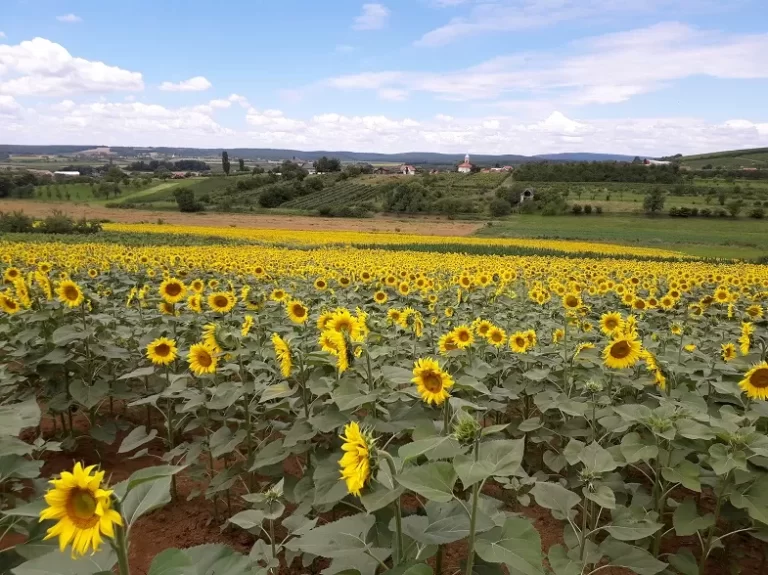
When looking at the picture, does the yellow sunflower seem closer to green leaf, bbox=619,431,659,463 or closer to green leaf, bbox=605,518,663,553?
green leaf, bbox=619,431,659,463

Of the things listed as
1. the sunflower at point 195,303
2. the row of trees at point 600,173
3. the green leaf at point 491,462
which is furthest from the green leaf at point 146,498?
the row of trees at point 600,173

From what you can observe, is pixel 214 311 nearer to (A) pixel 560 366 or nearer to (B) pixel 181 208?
(A) pixel 560 366

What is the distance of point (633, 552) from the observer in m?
2.50

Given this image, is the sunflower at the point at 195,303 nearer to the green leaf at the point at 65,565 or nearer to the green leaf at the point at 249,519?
the green leaf at the point at 249,519

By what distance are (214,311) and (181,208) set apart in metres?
74.5

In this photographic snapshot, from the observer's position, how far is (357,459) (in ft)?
6.17

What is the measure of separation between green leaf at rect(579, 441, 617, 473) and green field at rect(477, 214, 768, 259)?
126ft

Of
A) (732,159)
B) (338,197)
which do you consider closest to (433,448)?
(338,197)

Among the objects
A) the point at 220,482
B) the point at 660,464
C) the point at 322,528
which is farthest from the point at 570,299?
the point at 322,528

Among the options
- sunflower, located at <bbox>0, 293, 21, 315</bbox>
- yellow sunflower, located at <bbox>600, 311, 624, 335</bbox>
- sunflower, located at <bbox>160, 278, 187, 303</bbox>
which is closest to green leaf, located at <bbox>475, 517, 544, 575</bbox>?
yellow sunflower, located at <bbox>600, 311, 624, 335</bbox>

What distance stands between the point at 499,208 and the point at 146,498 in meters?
73.7

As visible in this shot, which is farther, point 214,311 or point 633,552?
point 214,311

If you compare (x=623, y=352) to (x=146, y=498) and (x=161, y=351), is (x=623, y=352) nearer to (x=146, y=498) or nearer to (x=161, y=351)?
(x=146, y=498)

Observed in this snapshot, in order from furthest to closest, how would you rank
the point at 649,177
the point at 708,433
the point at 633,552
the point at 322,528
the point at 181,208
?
the point at 649,177 → the point at 181,208 → the point at 708,433 → the point at 633,552 → the point at 322,528
